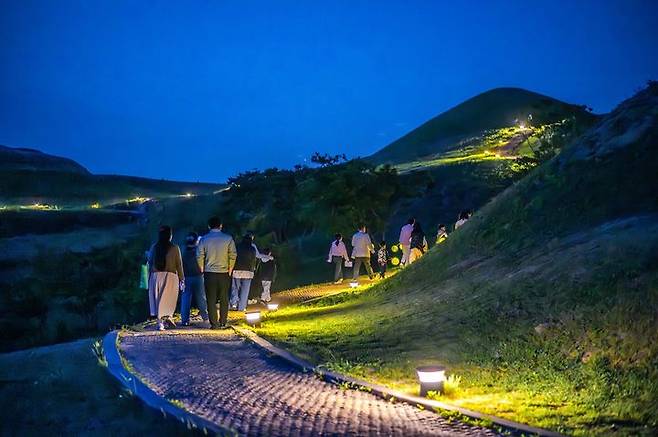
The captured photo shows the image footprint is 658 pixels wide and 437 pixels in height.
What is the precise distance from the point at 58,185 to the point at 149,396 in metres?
113

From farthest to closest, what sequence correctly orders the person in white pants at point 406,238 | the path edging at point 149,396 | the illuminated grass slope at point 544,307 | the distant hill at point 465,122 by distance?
the distant hill at point 465,122
the person in white pants at point 406,238
the illuminated grass slope at point 544,307
the path edging at point 149,396

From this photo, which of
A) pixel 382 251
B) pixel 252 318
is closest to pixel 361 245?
pixel 382 251

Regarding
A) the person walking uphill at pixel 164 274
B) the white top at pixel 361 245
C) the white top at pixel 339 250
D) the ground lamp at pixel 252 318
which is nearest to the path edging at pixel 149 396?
the person walking uphill at pixel 164 274

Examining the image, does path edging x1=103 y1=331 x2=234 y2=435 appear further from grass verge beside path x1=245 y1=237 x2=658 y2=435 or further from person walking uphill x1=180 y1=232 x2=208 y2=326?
person walking uphill x1=180 y1=232 x2=208 y2=326

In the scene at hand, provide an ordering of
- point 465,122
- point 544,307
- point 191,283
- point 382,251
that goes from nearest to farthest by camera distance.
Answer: point 544,307, point 191,283, point 382,251, point 465,122

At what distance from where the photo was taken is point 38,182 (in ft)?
358

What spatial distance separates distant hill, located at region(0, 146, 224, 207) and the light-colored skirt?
86.1 meters

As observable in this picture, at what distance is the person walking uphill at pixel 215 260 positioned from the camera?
40.0 feet

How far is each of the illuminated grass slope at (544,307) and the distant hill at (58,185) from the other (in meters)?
85.8

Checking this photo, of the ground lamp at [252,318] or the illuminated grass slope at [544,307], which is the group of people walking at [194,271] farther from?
the illuminated grass slope at [544,307]

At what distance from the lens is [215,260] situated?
40.1 ft

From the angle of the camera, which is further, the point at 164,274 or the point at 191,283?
the point at 191,283

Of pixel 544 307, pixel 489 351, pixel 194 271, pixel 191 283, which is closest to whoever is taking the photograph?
pixel 489 351

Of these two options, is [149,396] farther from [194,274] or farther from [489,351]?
[194,274]
